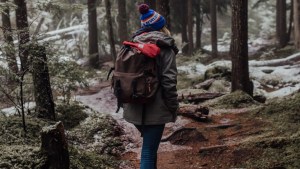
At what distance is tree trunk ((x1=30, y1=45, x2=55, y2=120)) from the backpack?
8.37 feet

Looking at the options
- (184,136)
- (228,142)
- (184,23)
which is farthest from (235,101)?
(184,23)

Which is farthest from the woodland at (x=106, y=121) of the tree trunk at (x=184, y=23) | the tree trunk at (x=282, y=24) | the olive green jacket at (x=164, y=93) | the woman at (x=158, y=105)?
the tree trunk at (x=282, y=24)

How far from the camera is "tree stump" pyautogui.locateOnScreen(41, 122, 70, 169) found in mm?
4270

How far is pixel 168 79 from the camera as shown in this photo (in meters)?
4.20

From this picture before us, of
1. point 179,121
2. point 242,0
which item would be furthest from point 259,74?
point 179,121

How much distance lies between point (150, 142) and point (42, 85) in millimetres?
3199

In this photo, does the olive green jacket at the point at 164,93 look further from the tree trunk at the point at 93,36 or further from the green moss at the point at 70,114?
the tree trunk at the point at 93,36

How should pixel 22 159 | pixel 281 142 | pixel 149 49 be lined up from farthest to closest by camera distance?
pixel 281 142 → pixel 22 159 → pixel 149 49

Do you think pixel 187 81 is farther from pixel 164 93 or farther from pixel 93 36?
pixel 164 93

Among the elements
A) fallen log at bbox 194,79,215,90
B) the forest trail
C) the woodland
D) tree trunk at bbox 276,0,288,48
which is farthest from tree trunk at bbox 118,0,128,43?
the forest trail

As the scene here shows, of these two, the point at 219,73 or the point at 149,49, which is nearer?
the point at 149,49

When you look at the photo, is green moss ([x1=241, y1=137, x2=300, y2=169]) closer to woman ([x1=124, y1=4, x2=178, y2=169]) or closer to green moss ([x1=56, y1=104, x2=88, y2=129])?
woman ([x1=124, y1=4, x2=178, y2=169])

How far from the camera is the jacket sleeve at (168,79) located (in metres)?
4.20

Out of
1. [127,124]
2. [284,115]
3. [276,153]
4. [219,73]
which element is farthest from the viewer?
[219,73]
